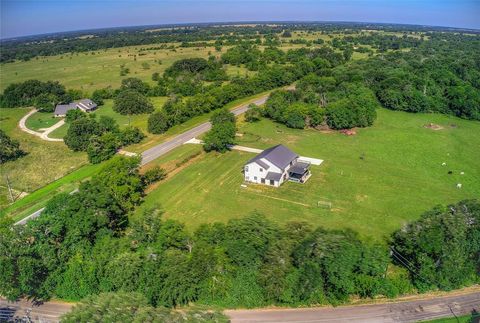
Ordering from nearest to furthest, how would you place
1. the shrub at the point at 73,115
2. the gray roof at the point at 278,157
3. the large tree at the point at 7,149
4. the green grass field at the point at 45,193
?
1. the green grass field at the point at 45,193
2. the gray roof at the point at 278,157
3. the large tree at the point at 7,149
4. the shrub at the point at 73,115

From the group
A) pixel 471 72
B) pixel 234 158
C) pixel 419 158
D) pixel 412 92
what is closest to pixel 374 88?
pixel 412 92

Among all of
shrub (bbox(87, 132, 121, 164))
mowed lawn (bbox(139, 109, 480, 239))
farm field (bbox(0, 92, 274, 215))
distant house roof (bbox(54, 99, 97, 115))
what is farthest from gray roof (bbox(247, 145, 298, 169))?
distant house roof (bbox(54, 99, 97, 115))

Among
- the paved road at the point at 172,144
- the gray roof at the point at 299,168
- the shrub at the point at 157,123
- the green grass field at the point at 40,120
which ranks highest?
the shrub at the point at 157,123

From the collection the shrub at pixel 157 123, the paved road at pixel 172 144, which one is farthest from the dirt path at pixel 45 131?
the paved road at pixel 172 144

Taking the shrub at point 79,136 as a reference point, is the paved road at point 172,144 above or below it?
below

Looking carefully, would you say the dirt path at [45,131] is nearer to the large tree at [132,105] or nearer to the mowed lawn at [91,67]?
the large tree at [132,105]

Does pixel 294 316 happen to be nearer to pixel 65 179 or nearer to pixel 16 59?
pixel 65 179
